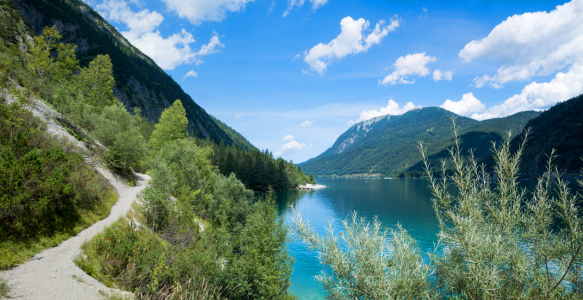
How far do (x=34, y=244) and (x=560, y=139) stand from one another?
221353mm

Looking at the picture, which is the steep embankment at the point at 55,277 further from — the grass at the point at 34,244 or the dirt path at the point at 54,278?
the grass at the point at 34,244

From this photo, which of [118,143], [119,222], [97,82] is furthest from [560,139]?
[97,82]

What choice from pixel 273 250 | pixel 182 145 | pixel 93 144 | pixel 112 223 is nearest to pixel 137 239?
pixel 112 223

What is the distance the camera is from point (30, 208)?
1275 centimetres

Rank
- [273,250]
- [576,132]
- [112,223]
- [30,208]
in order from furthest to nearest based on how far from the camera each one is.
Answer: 1. [576,132]
2. [273,250]
3. [112,223]
4. [30,208]

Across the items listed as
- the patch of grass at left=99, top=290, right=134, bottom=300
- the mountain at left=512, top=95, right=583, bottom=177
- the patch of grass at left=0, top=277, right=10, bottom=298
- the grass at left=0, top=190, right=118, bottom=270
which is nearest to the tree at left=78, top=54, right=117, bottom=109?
the grass at left=0, top=190, right=118, bottom=270

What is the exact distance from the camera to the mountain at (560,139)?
133m

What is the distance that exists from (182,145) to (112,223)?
24.6m

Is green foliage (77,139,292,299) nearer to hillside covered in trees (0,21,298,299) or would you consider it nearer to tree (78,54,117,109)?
hillside covered in trees (0,21,298,299)

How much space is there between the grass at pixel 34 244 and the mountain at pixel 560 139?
166849 mm

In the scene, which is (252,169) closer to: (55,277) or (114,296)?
(55,277)

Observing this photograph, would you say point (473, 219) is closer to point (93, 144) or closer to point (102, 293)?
point (102, 293)

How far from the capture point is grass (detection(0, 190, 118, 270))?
1066cm

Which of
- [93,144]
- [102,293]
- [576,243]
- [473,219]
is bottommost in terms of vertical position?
[102,293]
